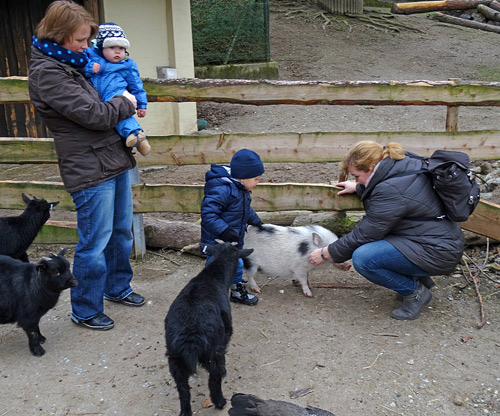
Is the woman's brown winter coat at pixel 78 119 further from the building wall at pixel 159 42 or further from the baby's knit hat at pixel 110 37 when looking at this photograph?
the building wall at pixel 159 42

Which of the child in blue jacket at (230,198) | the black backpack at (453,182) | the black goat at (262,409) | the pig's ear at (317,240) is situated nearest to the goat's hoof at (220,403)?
the black goat at (262,409)

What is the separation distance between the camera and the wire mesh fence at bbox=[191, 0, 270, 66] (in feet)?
43.8

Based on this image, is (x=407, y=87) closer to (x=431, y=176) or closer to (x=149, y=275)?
(x=431, y=176)

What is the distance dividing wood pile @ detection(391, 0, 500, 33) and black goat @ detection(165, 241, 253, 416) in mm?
16894

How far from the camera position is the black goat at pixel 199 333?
3.17 metres

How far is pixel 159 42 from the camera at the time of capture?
9.97 metres

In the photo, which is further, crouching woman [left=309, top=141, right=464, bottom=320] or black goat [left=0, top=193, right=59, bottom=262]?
black goat [left=0, top=193, right=59, bottom=262]

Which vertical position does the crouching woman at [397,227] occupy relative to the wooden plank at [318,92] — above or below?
below

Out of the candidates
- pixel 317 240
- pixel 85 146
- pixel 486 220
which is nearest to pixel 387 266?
pixel 317 240

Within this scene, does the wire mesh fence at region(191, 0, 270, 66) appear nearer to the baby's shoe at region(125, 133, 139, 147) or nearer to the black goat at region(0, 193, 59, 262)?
the black goat at region(0, 193, 59, 262)

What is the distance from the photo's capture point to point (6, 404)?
3.50 m

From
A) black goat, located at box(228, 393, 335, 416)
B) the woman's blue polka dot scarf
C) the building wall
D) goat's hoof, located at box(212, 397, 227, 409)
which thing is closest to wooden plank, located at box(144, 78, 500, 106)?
the woman's blue polka dot scarf

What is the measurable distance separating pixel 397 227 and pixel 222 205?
1.37m

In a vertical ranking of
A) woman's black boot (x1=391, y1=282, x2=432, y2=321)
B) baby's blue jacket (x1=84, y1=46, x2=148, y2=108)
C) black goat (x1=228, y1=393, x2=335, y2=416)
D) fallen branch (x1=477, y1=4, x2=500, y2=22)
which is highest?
fallen branch (x1=477, y1=4, x2=500, y2=22)
